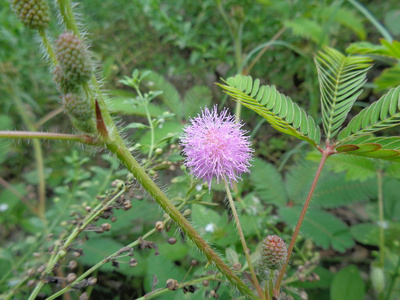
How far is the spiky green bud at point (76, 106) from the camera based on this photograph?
2.54 ft

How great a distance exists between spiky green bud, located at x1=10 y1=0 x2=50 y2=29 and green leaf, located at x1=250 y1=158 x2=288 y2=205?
4.09 ft

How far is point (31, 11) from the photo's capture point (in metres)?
0.85

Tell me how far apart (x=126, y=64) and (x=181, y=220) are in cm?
253

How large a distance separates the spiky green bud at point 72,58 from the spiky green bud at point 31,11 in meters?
0.16

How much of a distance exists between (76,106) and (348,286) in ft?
4.55

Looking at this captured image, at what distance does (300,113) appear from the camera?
105 centimetres

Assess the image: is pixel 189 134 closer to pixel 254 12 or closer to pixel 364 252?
pixel 364 252

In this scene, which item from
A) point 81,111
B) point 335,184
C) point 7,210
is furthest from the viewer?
point 7,210

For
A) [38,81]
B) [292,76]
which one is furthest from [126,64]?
[292,76]

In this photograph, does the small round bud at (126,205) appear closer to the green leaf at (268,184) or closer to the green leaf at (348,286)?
the green leaf at (268,184)

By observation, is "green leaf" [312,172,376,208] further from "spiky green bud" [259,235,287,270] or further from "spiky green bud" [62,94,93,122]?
"spiky green bud" [62,94,93,122]

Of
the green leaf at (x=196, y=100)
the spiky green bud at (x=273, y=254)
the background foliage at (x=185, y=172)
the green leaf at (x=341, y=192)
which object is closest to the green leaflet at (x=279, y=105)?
the background foliage at (x=185, y=172)

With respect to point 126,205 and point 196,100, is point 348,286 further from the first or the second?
point 196,100

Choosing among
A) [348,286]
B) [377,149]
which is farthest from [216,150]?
[348,286]
